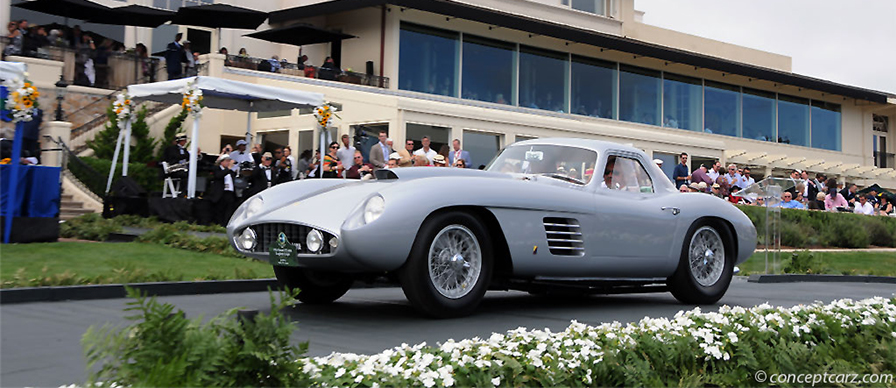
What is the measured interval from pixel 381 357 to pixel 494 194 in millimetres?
3158

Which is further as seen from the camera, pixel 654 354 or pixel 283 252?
pixel 283 252

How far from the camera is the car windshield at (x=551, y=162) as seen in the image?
836 cm

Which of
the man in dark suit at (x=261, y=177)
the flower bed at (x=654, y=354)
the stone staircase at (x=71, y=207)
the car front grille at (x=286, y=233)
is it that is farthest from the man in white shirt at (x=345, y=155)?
the flower bed at (x=654, y=354)

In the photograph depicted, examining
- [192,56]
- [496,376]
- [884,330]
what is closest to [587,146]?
[884,330]

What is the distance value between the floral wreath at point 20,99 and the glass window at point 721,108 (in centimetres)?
3137

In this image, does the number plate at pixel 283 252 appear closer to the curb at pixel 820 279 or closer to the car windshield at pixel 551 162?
the car windshield at pixel 551 162

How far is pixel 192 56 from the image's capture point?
1014 inches

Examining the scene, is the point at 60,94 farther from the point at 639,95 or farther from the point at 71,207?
the point at 639,95

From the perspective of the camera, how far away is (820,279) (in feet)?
48.1

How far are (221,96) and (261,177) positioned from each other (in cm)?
299

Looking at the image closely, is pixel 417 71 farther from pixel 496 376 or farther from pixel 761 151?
pixel 496 376

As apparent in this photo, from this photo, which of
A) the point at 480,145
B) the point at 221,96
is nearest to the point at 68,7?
the point at 221,96

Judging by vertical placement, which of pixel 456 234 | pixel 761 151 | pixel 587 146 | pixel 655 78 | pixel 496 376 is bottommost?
pixel 496 376

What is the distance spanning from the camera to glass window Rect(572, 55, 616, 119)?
1358 inches
